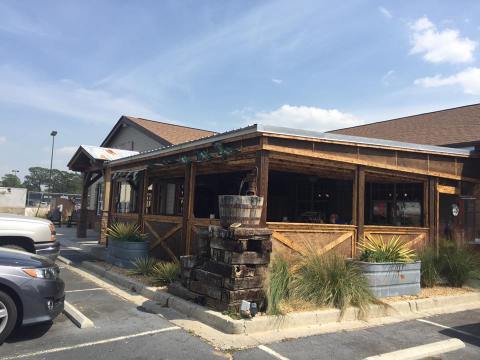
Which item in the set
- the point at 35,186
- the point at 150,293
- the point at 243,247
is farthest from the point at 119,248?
the point at 35,186

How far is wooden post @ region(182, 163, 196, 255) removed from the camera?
33.2ft

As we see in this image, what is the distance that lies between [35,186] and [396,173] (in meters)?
126

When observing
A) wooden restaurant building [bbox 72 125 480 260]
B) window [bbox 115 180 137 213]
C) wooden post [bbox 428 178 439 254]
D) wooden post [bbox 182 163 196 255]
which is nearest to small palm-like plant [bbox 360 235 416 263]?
wooden restaurant building [bbox 72 125 480 260]

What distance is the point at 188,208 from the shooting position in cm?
1035

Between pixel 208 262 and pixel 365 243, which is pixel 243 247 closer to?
pixel 208 262

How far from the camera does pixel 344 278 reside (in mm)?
7305

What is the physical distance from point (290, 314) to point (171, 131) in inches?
602

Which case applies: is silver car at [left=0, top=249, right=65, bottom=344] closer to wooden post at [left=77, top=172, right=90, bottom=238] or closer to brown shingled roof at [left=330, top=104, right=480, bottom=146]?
brown shingled roof at [left=330, top=104, right=480, bottom=146]

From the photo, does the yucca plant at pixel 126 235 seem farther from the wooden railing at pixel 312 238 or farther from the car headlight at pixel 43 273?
the car headlight at pixel 43 273

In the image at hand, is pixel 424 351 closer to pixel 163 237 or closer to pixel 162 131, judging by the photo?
pixel 163 237

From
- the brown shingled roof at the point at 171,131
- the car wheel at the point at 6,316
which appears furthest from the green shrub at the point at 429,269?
the brown shingled roof at the point at 171,131

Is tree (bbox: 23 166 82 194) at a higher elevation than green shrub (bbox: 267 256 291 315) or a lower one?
higher

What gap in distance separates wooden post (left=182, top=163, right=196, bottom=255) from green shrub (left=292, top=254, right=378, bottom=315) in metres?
3.39

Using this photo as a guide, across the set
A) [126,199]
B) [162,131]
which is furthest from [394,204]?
[126,199]
